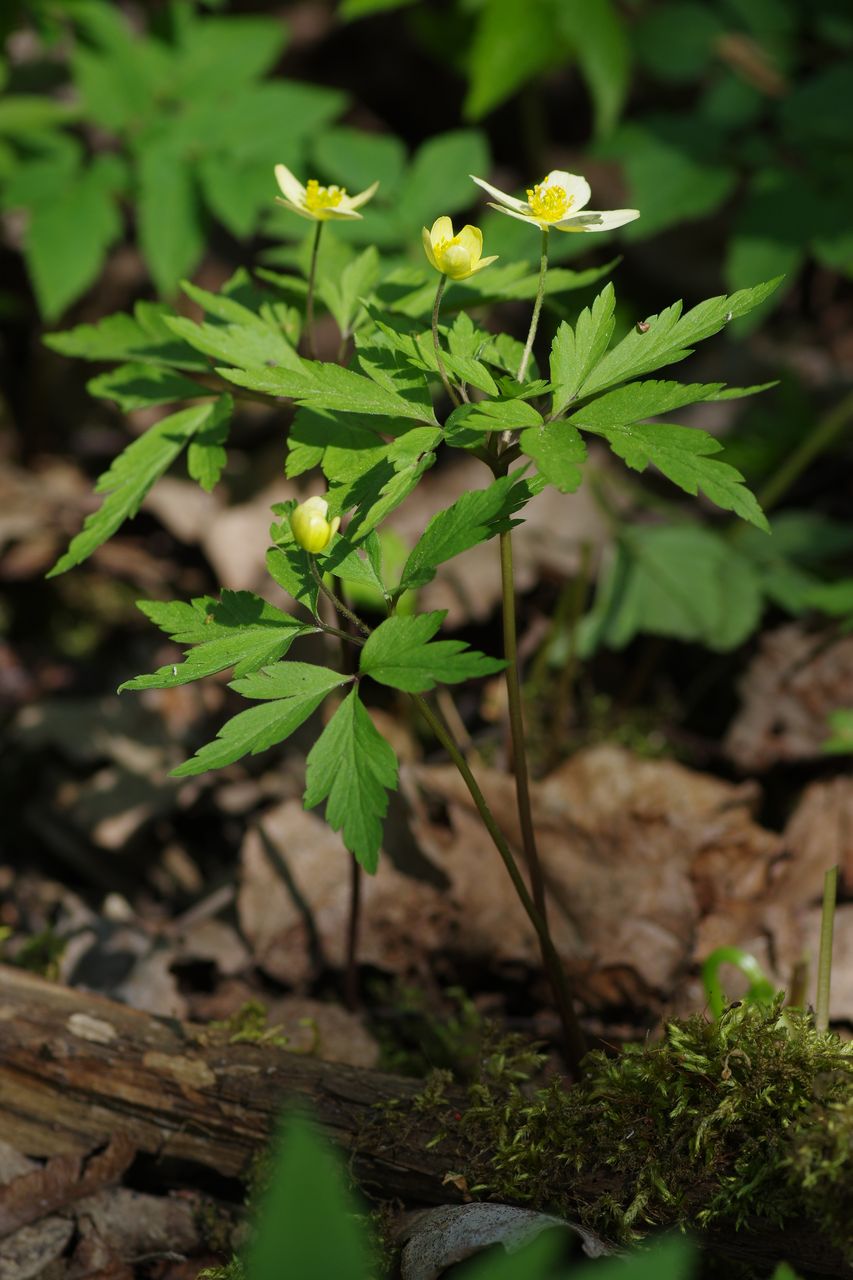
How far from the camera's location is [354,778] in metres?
1.56

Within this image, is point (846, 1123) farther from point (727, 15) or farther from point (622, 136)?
point (727, 15)

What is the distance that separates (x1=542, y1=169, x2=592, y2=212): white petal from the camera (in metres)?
1.73

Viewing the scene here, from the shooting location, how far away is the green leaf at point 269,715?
1547mm

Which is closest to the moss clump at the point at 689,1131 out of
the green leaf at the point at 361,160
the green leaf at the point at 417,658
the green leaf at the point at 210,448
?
the green leaf at the point at 417,658

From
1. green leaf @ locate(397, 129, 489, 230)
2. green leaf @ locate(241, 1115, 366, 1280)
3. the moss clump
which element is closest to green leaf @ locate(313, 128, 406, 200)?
green leaf @ locate(397, 129, 489, 230)

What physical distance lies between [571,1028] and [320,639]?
1926mm

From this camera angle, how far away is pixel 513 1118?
1.81m

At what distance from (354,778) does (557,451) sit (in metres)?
0.56

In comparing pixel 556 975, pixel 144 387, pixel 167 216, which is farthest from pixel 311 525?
pixel 167 216

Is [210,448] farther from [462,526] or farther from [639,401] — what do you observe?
[639,401]

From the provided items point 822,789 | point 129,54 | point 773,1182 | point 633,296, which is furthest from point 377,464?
point 633,296

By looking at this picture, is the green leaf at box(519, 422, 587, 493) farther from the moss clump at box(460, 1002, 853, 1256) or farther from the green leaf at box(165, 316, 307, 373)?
the moss clump at box(460, 1002, 853, 1256)

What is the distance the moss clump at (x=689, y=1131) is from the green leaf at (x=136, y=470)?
3.98ft

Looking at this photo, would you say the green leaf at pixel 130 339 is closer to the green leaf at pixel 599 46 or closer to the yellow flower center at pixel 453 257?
the yellow flower center at pixel 453 257
